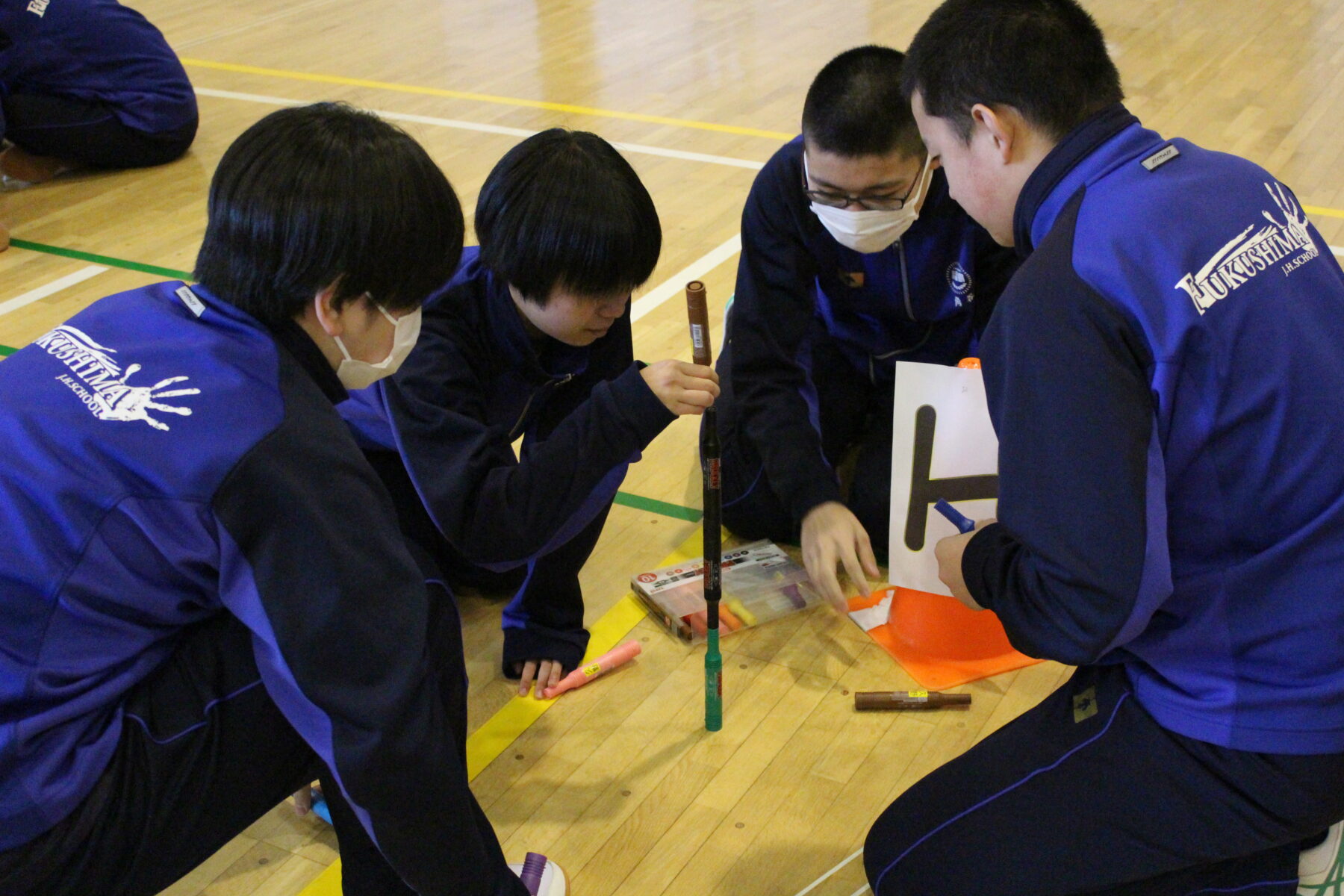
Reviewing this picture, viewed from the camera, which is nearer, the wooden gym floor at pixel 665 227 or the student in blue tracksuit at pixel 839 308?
the wooden gym floor at pixel 665 227

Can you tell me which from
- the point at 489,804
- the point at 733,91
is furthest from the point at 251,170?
the point at 733,91

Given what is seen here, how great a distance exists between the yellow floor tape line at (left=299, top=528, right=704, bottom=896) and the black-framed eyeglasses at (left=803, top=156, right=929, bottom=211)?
730 mm

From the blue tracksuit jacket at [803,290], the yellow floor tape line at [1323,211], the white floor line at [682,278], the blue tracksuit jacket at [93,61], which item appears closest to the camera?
the blue tracksuit jacket at [803,290]

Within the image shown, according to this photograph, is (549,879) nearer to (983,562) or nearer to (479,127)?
(983,562)

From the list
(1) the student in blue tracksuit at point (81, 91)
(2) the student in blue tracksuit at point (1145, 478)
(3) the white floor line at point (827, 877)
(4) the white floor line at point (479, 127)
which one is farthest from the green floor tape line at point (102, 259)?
(2) the student in blue tracksuit at point (1145, 478)

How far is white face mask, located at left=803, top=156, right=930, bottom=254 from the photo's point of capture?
→ 6.25 feet

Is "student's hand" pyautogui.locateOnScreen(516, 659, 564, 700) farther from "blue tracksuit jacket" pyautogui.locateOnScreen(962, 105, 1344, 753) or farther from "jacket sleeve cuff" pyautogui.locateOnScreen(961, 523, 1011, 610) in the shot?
"blue tracksuit jacket" pyautogui.locateOnScreen(962, 105, 1344, 753)

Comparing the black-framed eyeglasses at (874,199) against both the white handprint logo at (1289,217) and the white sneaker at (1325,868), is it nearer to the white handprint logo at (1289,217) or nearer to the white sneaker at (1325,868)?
the white handprint logo at (1289,217)

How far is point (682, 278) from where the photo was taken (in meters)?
3.39

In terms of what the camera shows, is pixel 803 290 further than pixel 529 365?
Yes

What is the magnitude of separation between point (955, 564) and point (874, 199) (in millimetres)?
666

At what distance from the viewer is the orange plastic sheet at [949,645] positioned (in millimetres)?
1955

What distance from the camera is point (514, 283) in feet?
5.77

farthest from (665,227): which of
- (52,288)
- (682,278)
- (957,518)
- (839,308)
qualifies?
(957,518)
